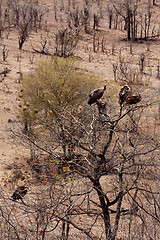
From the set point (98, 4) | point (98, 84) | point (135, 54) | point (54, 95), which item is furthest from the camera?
point (98, 4)

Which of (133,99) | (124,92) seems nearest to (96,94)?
(124,92)

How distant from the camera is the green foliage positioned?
15.5m

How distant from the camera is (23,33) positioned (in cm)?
3100

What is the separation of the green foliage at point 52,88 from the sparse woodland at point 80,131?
0.19 feet

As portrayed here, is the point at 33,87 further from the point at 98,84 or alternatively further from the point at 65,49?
the point at 65,49

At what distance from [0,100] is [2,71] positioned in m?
4.37

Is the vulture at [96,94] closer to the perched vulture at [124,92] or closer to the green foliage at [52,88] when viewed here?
the perched vulture at [124,92]

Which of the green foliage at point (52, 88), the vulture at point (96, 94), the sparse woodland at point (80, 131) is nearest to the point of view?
the vulture at point (96, 94)

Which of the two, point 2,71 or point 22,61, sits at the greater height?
point 22,61

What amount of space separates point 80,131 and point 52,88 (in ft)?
24.0

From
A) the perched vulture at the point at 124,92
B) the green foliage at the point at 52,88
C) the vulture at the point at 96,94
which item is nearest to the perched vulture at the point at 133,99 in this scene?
the perched vulture at the point at 124,92

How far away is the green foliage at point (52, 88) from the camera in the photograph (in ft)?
50.9

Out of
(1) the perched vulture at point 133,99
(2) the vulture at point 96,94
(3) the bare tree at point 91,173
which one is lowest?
(3) the bare tree at point 91,173

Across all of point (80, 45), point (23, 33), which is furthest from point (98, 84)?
point (80, 45)
